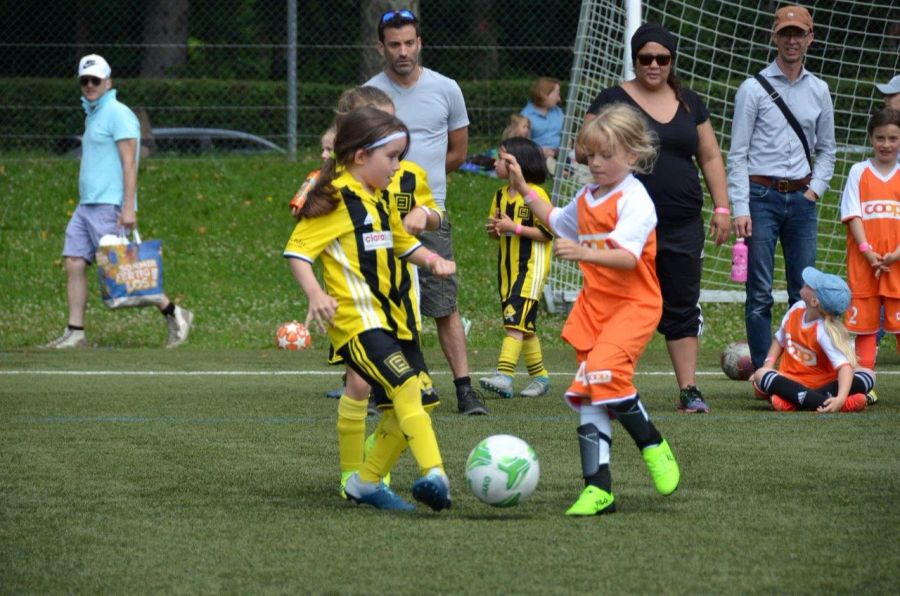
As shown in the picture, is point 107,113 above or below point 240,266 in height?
above

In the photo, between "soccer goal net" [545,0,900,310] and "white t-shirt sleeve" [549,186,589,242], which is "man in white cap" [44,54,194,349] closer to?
"soccer goal net" [545,0,900,310]

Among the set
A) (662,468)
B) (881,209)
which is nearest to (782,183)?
(881,209)

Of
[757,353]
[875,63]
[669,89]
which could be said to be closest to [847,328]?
[757,353]

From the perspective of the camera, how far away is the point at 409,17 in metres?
7.80

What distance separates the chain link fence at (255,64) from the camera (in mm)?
20000

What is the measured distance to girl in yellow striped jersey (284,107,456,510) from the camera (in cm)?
521

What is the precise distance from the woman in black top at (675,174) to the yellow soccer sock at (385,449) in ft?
8.39

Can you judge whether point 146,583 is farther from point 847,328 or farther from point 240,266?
point 240,266

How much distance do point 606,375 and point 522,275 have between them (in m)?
4.02

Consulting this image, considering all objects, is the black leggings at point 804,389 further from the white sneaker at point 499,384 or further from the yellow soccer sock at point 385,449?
the yellow soccer sock at point 385,449

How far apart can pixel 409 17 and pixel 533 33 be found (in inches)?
591

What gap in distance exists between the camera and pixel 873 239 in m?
8.60

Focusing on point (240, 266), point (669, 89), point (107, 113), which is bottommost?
point (240, 266)

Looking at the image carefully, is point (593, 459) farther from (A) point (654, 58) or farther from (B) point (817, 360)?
(B) point (817, 360)
